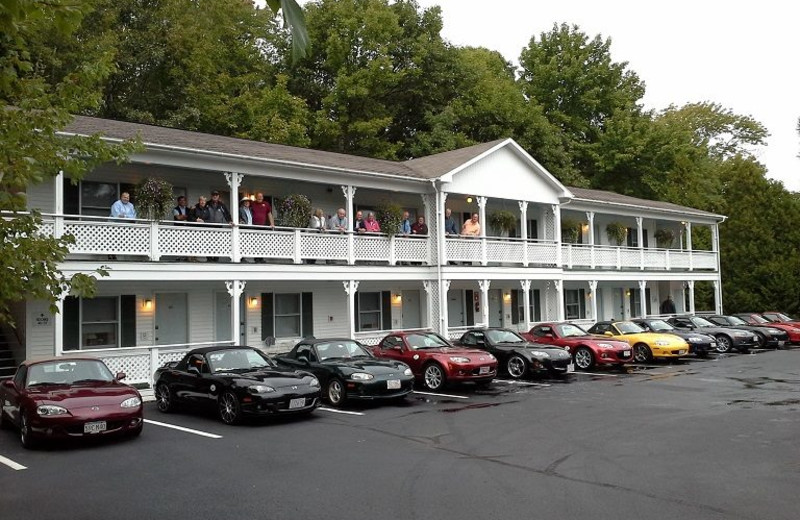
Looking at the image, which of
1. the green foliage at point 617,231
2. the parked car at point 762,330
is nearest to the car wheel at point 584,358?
the parked car at point 762,330

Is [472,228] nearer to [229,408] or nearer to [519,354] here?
[519,354]

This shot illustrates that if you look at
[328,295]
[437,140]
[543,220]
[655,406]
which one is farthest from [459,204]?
[655,406]

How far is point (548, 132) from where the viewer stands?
1730 inches

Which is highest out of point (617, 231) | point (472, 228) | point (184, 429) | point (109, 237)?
point (617, 231)

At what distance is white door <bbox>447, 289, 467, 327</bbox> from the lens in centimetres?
2783

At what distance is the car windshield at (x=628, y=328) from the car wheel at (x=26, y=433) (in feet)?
59.0

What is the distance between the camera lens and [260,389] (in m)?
11.9

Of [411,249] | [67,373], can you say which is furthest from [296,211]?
[67,373]

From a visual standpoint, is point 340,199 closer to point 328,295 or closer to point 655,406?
point 328,295

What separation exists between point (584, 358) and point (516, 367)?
10.0 ft

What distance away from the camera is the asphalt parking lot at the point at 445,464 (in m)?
A: 6.91

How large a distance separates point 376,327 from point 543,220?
9812 millimetres

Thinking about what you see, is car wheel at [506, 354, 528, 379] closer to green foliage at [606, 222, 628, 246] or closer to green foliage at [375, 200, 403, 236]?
green foliage at [375, 200, 403, 236]

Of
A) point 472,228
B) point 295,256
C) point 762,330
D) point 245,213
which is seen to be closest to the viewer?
point 245,213
